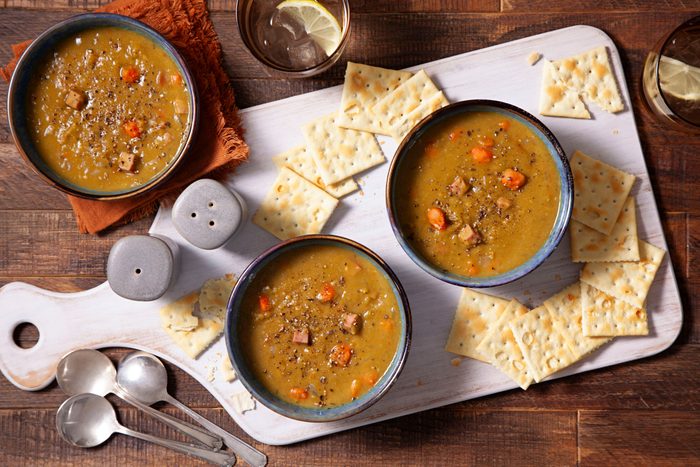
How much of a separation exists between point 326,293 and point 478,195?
89 centimetres

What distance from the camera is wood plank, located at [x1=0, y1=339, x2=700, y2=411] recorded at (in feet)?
11.9

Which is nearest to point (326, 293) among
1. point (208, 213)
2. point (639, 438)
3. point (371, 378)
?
point (371, 378)

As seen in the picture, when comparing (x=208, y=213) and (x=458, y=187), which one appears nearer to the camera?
(x=458, y=187)

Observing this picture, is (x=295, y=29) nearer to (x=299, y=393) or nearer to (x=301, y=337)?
(x=301, y=337)

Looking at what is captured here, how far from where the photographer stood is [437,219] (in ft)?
10.5

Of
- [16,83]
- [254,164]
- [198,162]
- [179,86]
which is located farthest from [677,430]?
[16,83]

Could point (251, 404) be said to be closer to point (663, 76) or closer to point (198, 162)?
point (198, 162)

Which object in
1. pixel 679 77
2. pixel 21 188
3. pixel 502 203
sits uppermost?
pixel 679 77

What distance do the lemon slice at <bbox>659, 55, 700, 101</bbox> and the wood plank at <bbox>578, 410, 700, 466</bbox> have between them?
1.74 metres

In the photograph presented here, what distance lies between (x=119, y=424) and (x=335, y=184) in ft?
5.82

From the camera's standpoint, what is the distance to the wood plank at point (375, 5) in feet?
11.7

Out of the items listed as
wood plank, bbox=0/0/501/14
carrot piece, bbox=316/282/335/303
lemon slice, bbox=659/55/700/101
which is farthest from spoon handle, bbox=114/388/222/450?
lemon slice, bbox=659/55/700/101

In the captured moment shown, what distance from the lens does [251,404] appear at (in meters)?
3.56

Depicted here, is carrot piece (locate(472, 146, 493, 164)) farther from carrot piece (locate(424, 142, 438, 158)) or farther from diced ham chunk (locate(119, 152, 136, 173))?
diced ham chunk (locate(119, 152, 136, 173))
